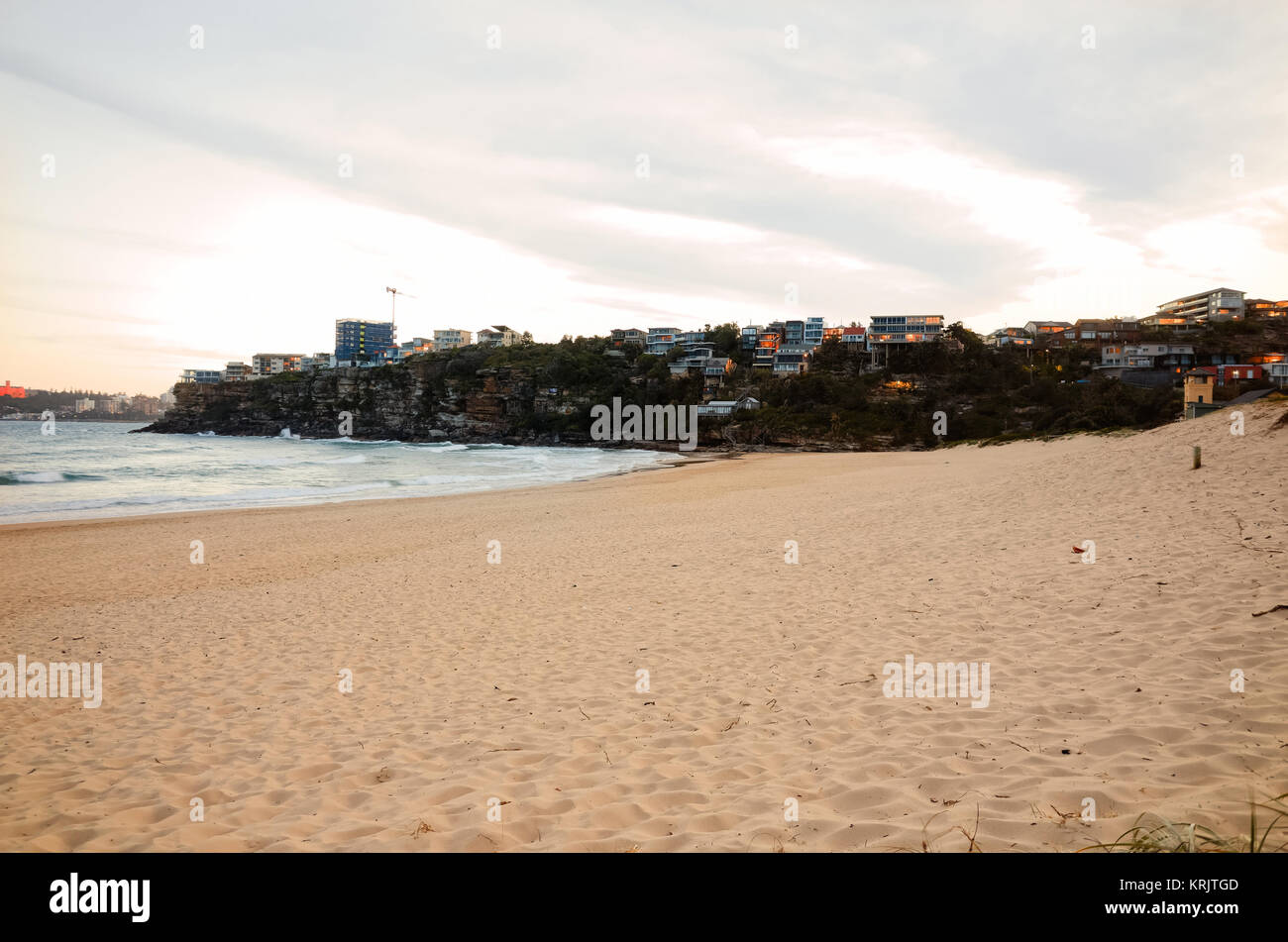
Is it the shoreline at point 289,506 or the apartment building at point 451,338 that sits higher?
the apartment building at point 451,338

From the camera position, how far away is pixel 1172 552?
27.6ft

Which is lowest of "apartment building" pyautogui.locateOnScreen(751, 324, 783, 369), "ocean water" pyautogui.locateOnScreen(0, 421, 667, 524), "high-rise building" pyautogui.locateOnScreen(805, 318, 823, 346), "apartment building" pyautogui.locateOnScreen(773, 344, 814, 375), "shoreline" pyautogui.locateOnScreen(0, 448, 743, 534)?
"shoreline" pyautogui.locateOnScreen(0, 448, 743, 534)

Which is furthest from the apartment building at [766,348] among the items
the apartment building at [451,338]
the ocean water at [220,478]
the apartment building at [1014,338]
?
the apartment building at [451,338]

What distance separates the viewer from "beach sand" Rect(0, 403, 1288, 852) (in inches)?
152

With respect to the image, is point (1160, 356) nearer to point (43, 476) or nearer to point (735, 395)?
point (735, 395)

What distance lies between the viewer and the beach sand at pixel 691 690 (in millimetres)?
3859

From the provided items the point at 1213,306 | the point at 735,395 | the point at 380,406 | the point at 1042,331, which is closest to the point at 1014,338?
the point at 1042,331

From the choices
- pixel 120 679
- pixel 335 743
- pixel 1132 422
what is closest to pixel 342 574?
pixel 120 679

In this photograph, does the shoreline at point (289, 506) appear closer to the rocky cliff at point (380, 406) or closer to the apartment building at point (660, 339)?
the rocky cliff at point (380, 406)

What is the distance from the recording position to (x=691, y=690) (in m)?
6.15

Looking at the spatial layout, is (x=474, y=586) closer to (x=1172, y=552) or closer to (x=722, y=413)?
(x=1172, y=552)

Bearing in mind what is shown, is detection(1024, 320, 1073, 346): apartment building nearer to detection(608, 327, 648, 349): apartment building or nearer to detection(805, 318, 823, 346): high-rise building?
detection(805, 318, 823, 346): high-rise building

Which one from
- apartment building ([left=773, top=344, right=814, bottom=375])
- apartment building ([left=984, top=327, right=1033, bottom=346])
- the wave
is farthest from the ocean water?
apartment building ([left=984, top=327, right=1033, bottom=346])

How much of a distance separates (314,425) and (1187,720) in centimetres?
12475
